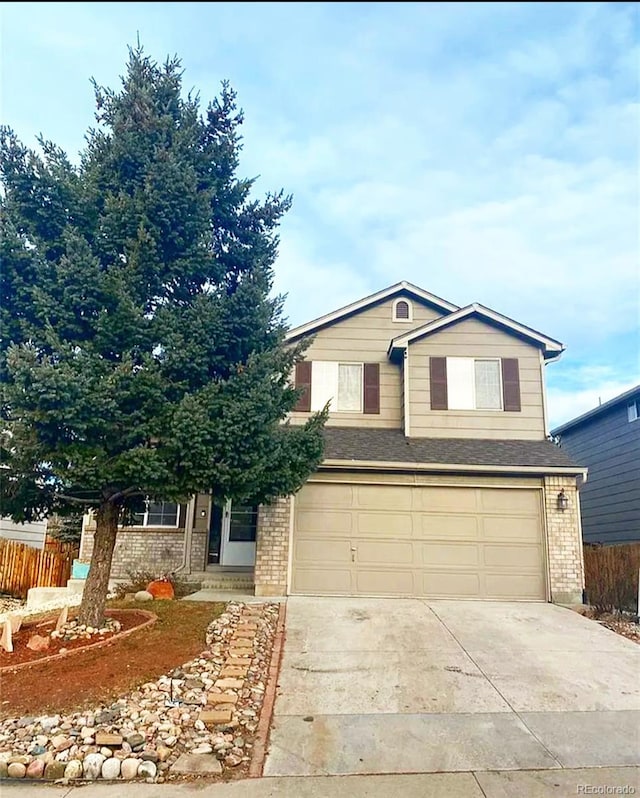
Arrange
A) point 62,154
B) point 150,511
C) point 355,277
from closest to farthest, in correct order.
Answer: point 62,154 → point 150,511 → point 355,277

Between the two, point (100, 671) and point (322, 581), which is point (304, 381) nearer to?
point (322, 581)

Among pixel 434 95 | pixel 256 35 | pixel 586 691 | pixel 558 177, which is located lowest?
pixel 586 691

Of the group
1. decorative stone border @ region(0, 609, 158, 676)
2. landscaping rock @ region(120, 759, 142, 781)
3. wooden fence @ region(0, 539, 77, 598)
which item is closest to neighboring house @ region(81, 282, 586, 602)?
wooden fence @ region(0, 539, 77, 598)

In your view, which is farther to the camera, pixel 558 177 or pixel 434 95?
pixel 558 177

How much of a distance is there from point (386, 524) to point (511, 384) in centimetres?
431

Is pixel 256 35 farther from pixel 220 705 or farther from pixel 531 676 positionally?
pixel 531 676

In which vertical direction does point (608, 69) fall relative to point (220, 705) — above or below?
above

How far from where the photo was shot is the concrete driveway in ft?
15.6

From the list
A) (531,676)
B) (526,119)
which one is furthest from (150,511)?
(526,119)

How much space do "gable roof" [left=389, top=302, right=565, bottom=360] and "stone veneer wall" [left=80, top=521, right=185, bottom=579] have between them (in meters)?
6.69

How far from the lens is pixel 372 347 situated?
13.5 meters

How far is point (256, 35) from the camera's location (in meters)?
2.35

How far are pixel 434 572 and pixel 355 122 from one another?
9077 millimetres

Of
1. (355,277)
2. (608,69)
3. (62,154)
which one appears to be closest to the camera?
(608,69)
